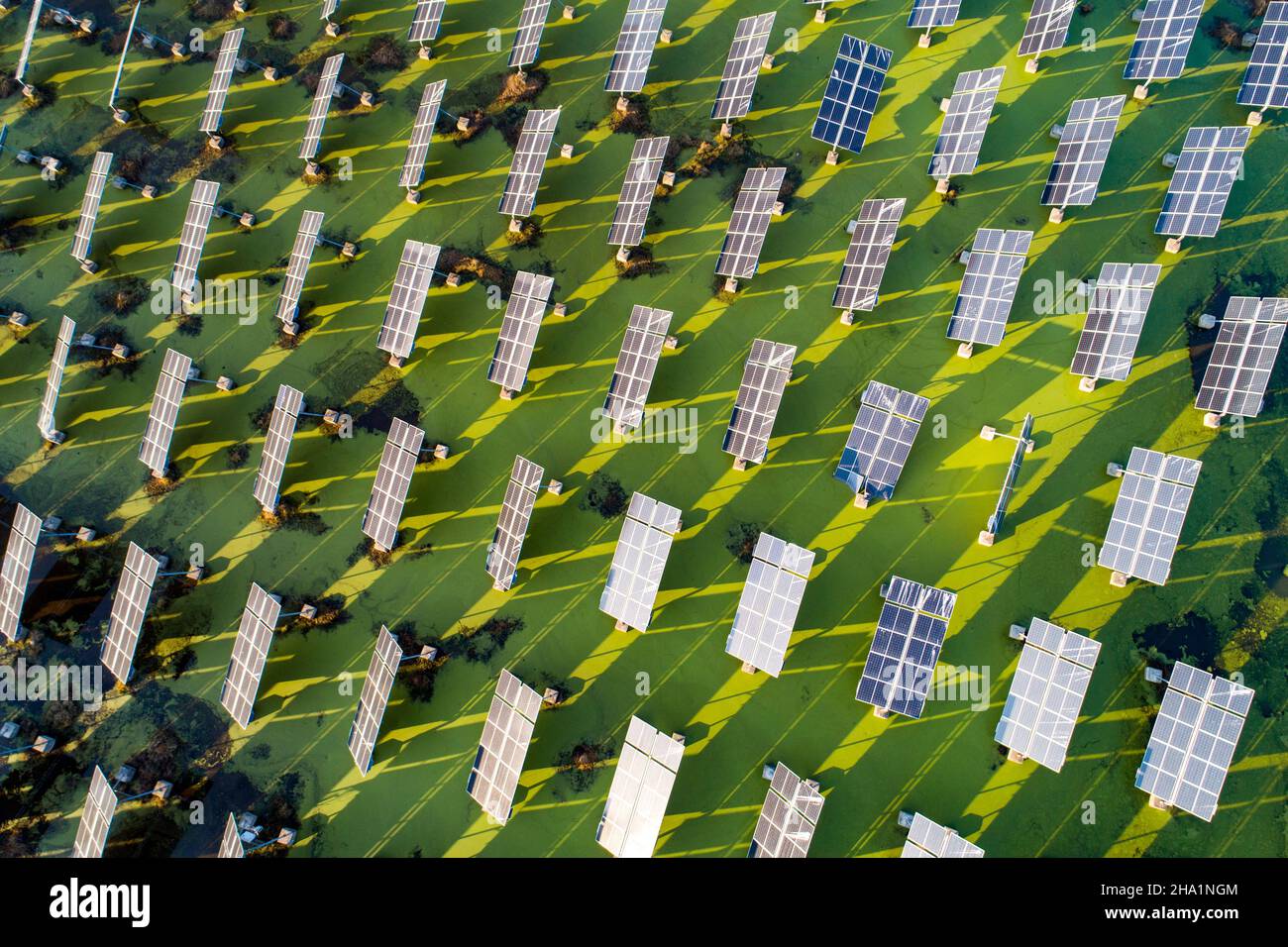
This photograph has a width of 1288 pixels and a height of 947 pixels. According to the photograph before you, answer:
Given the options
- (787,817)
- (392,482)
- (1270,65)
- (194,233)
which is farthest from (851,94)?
(194,233)

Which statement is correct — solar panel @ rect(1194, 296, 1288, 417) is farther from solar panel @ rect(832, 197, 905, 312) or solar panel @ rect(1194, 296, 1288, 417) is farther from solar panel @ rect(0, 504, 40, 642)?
solar panel @ rect(0, 504, 40, 642)

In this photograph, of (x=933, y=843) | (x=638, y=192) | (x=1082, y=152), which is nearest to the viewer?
(x=933, y=843)

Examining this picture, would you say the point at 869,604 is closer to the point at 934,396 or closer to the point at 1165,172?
the point at 934,396

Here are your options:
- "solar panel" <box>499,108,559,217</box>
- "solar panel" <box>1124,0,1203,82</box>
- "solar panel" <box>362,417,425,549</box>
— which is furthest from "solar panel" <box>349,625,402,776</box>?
"solar panel" <box>1124,0,1203,82</box>

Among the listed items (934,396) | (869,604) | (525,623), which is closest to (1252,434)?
(934,396)

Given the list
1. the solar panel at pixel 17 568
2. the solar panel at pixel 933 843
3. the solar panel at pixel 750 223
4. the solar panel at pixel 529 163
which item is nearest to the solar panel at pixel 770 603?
the solar panel at pixel 933 843

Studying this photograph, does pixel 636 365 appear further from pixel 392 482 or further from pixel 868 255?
pixel 392 482
